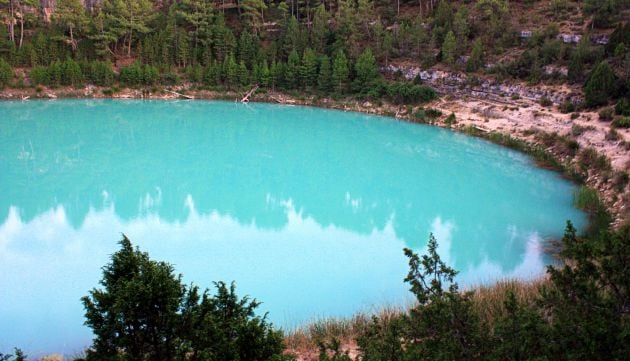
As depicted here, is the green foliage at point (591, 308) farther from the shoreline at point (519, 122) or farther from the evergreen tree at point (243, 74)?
the evergreen tree at point (243, 74)

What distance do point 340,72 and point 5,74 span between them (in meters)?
20.8

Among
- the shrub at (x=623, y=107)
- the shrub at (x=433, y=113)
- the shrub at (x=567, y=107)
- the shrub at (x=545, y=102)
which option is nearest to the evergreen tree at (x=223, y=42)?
the shrub at (x=433, y=113)

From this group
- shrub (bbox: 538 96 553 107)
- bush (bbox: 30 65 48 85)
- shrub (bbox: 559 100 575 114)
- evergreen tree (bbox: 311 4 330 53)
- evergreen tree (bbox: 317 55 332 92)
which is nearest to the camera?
shrub (bbox: 559 100 575 114)

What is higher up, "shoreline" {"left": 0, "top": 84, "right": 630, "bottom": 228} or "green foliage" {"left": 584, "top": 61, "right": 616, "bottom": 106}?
"green foliage" {"left": 584, "top": 61, "right": 616, "bottom": 106}

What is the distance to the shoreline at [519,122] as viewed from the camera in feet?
53.7

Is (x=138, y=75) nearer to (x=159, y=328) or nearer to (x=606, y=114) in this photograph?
(x=606, y=114)

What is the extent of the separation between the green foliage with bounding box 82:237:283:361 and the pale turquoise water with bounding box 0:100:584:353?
4.29 metres

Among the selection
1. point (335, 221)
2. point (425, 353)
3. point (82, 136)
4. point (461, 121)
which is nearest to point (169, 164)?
point (82, 136)

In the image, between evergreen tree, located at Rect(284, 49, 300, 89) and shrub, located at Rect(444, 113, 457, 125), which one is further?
evergreen tree, located at Rect(284, 49, 300, 89)

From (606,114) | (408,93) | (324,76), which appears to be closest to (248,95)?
(324,76)

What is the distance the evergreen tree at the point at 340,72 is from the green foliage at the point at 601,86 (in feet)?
49.2

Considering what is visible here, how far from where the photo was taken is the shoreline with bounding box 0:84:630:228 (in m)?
16.4

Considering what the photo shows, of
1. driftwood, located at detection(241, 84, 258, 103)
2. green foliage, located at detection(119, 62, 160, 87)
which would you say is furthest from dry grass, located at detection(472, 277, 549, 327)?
green foliage, located at detection(119, 62, 160, 87)

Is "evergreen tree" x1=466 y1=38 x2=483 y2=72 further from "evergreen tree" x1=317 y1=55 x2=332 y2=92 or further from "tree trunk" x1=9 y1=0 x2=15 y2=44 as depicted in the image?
"tree trunk" x1=9 y1=0 x2=15 y2=44
